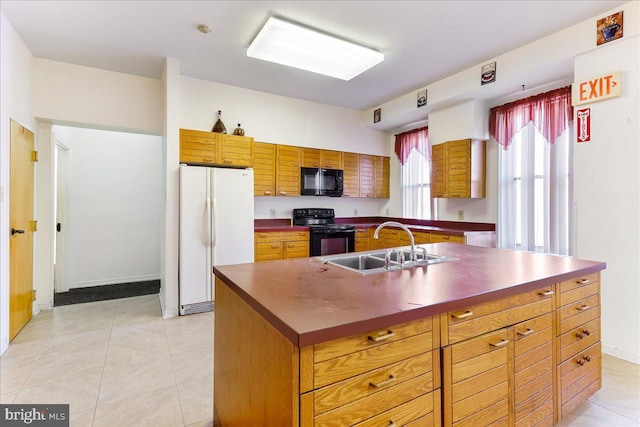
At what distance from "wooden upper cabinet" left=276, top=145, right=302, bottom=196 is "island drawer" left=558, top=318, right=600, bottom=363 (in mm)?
3711

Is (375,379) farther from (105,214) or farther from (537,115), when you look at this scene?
(105,214)

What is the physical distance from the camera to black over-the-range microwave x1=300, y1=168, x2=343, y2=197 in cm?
489

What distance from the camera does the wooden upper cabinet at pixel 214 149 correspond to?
3721mm

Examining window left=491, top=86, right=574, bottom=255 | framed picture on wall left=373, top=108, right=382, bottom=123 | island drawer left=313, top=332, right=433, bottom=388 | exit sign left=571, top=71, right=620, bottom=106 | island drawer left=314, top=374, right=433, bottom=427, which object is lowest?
island drawer left=314, top=374, right=433, bottom=427

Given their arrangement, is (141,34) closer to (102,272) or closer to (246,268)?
(246,268)

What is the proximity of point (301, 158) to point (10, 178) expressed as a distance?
3.33 metres

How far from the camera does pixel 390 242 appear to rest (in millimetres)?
5078

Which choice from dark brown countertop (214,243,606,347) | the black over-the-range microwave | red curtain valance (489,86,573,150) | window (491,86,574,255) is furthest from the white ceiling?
dark brown countertop (214,243,606,347)

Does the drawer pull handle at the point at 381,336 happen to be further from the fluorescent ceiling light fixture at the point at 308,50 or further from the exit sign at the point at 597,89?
the exit sign at the point at 597,89

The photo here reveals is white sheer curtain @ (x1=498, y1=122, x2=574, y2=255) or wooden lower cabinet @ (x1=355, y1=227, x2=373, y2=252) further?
wooden lower cabinet @ (x1=355, y1=227, x2=373, y2=252)

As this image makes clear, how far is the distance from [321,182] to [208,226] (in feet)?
6.74

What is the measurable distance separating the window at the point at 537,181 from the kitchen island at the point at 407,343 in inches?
71.4

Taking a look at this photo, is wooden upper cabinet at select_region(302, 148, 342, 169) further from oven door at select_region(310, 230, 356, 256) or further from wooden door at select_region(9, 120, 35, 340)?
wooden door at select_region(9, 120, 35, 340)

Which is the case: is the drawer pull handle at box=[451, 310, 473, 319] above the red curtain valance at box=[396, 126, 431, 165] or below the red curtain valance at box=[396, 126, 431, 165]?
below
